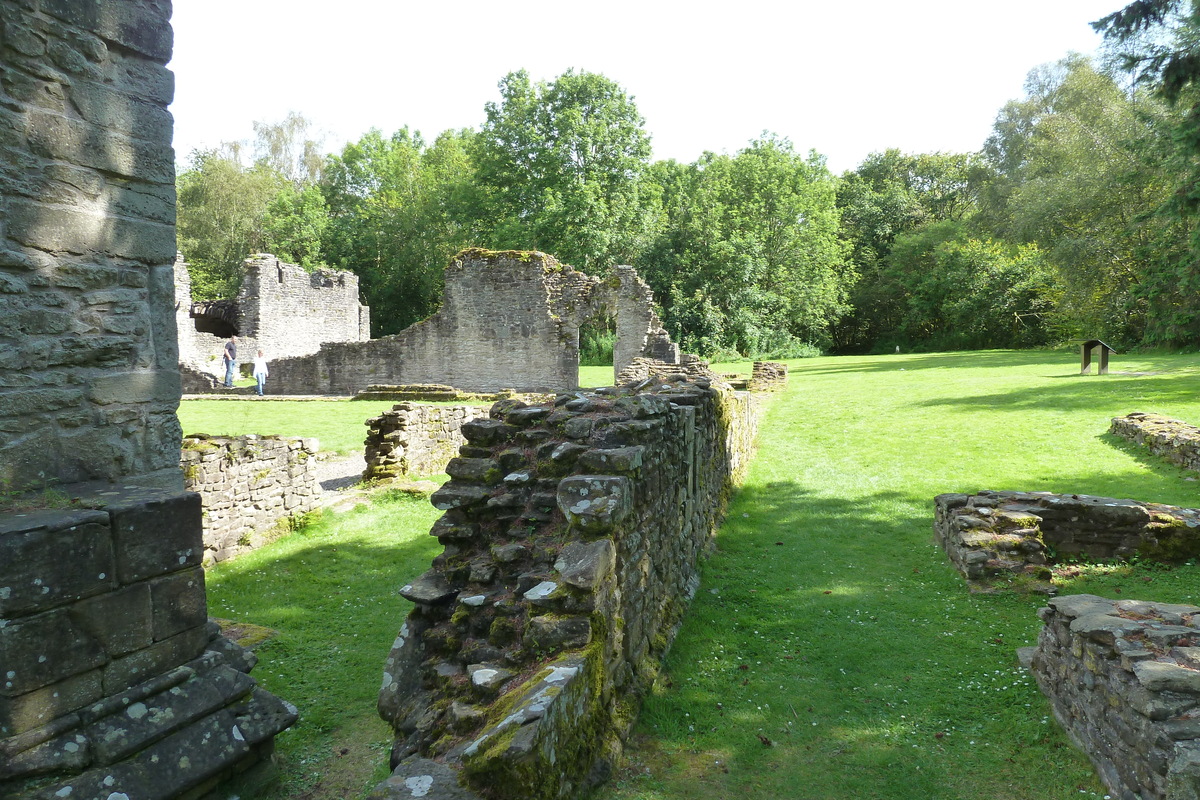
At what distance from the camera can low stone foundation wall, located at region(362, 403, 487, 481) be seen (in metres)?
11.2

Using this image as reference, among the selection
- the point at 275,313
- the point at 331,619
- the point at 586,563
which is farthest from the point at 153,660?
the point at 275,313

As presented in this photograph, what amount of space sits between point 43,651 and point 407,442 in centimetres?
857

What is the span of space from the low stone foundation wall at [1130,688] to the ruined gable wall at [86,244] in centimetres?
478

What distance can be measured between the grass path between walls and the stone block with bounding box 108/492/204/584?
91.3 inches

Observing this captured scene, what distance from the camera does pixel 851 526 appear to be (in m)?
8.89

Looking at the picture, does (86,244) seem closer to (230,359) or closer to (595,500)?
(595,500)

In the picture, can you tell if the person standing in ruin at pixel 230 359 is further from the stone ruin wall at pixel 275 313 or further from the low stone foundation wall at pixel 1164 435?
the low stone foundation wall at pixel 1164 435

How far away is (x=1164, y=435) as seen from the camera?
10875 millimetres

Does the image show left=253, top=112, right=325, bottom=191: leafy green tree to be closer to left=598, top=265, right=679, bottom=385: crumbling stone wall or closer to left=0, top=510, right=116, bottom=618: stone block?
left=598, top=265, right=679, bottom=385: crumbling stone wall

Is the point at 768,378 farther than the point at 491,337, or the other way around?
the point at 491,337

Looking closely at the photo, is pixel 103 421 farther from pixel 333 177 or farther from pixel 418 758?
pixel 333 177

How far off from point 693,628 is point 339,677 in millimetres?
2688

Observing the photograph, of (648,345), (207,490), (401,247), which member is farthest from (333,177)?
(207,490)

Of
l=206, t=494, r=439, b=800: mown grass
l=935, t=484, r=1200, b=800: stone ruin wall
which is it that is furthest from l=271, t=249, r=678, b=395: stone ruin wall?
l=935, t=484, r=1200, b=800: stone ruin wall
